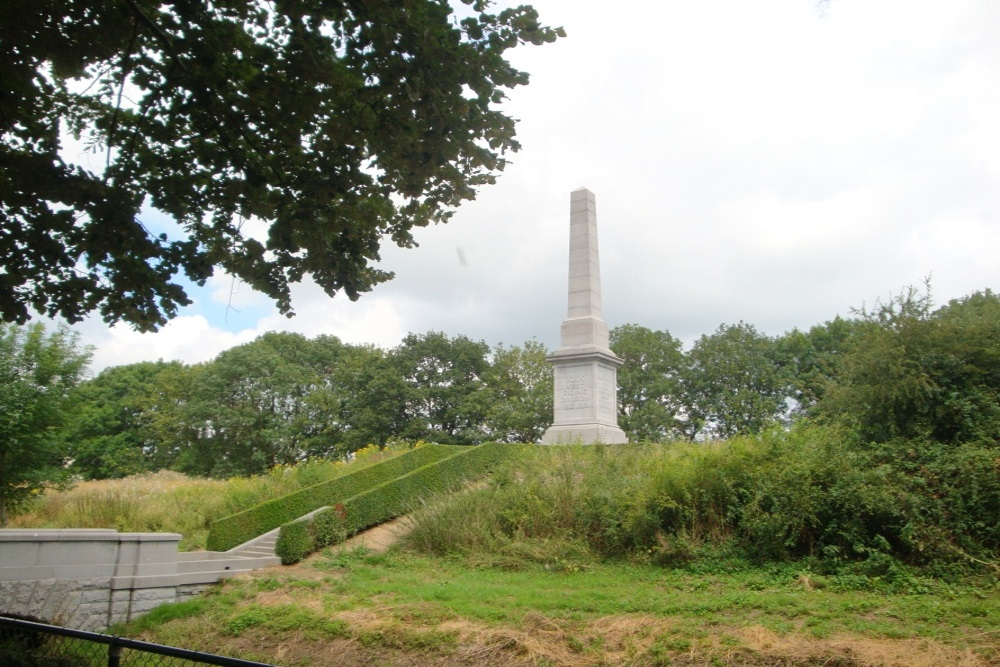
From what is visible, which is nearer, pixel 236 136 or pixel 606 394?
pixel 236 136

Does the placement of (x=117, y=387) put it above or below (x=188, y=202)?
Result: above

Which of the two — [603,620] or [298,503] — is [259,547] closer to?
[298,503]

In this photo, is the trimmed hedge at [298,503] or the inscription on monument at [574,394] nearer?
the trimmed hedge at [298,503]

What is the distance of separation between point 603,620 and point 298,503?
8707 millimetres

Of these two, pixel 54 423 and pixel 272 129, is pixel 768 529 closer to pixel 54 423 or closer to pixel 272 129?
pixel 272 129

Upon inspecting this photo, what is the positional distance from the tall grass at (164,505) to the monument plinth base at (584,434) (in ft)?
17.9

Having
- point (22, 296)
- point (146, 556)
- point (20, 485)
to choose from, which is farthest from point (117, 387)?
point (22, 296)

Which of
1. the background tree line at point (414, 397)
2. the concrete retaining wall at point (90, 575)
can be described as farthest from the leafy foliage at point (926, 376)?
the background tree line at point (414, 397)

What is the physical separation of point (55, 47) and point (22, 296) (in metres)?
2.29

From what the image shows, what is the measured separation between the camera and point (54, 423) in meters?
13.9

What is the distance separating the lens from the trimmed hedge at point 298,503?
43.6 ft

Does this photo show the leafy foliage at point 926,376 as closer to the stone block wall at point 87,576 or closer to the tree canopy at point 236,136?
the tree canopy at point 236,136

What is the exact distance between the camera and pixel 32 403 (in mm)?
13516

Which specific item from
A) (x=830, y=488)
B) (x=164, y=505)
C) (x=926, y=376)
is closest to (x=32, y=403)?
(x=164, y=505)
